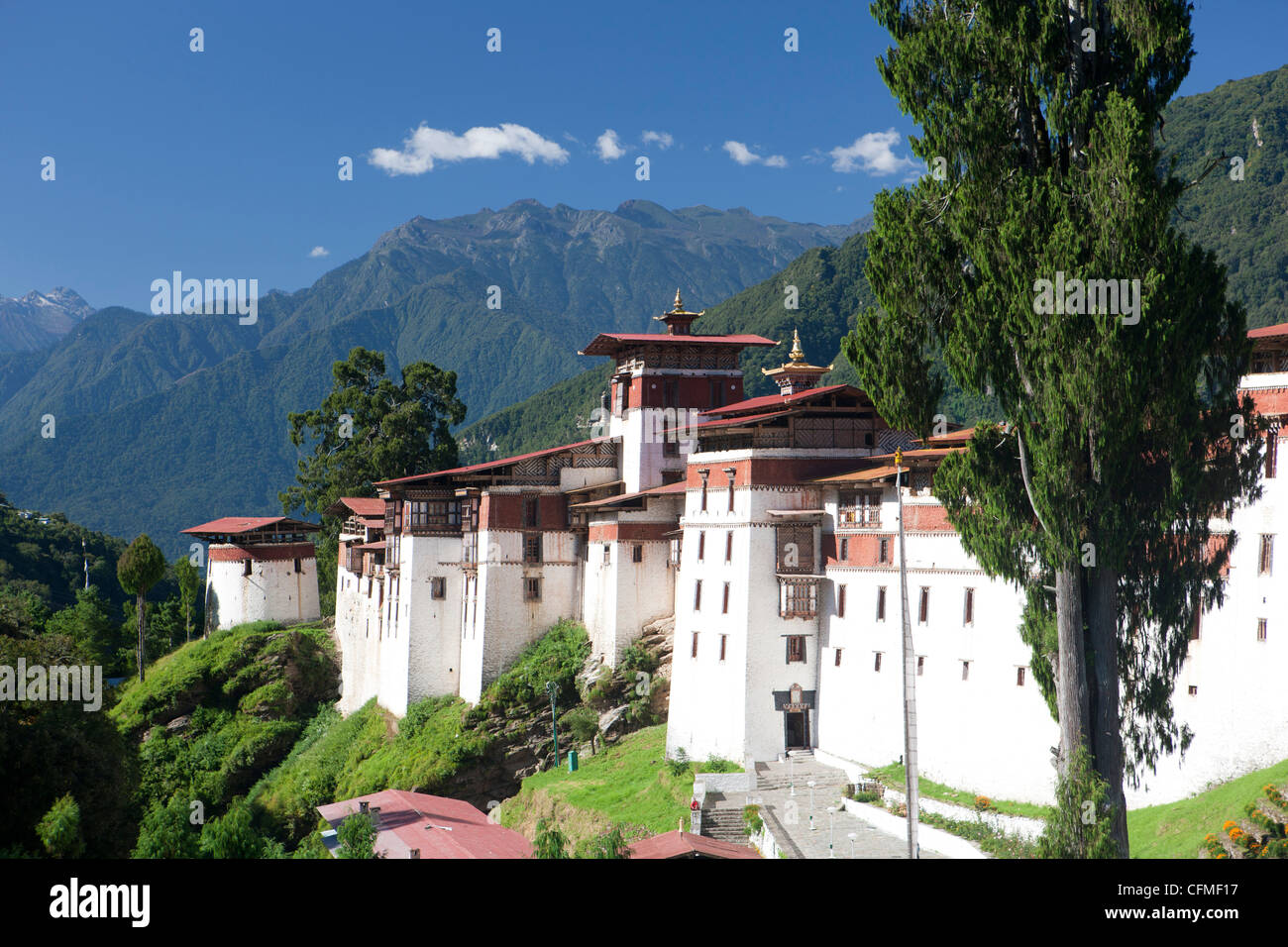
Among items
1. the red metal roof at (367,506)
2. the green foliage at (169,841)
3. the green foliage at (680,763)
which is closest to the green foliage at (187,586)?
the red metal roof at (367,506)

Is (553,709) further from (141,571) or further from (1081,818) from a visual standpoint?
(141,571)

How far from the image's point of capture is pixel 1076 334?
20453 millimetres

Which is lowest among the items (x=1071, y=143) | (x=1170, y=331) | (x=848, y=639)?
(x=848, y=639)

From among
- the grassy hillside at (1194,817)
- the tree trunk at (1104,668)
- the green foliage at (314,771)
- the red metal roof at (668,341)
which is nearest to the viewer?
the tree trunk at (1104,668)

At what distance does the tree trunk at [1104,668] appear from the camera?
21484mm

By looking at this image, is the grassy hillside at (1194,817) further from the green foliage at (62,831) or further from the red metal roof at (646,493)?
the green foliage at (62,831)

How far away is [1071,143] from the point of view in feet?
71.4

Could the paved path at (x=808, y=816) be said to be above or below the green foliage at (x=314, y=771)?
above

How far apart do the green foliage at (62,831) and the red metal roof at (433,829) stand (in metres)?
8.27

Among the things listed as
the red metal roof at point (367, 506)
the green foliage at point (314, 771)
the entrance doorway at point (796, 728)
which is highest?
the red metal roof at point (367, 506)
